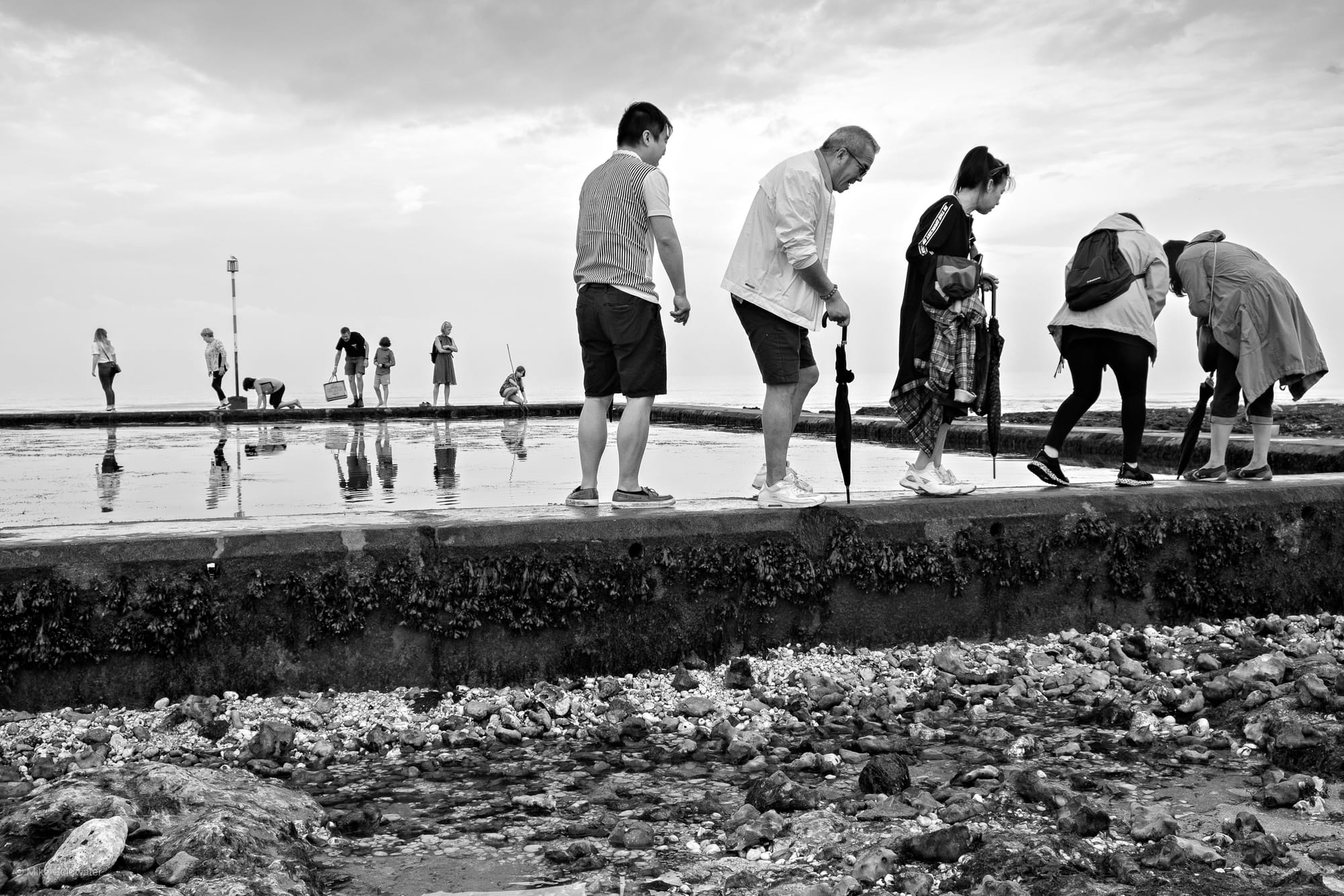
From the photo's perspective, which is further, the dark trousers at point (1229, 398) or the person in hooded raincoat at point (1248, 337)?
the dark trousers at point (1229, 398)

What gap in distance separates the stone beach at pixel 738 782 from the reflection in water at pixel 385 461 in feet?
13.6

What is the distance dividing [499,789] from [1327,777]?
2.32 m

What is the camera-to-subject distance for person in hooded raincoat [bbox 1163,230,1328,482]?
6.28 m

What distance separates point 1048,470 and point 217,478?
646 centimetres

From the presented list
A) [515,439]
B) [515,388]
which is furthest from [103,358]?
[515,439]

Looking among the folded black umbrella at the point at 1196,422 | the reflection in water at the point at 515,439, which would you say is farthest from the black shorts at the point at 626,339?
the folded black umbrella at the point at 1196,422

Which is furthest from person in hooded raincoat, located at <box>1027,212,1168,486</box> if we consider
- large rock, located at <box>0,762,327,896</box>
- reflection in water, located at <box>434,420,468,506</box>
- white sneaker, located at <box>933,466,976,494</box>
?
large rock, located at <box>0,762,327,896</box>

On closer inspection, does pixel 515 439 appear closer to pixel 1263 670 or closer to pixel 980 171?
pixel 980 171

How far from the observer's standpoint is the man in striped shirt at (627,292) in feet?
16.4

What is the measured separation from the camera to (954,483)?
5.32 meters

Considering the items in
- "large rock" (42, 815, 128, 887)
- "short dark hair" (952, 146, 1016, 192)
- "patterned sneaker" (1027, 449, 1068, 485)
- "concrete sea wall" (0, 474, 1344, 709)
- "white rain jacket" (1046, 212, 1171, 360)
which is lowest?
"large rock" (42, 815, 128, 887)

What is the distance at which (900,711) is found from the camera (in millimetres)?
4051

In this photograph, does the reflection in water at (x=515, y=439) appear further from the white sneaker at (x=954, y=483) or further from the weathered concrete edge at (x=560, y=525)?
the weathered concrete edge at (x=560, y=525)

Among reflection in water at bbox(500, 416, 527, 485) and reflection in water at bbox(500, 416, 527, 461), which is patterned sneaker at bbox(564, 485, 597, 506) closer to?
reflection in water at bbox(500, 416, 527, 485)
